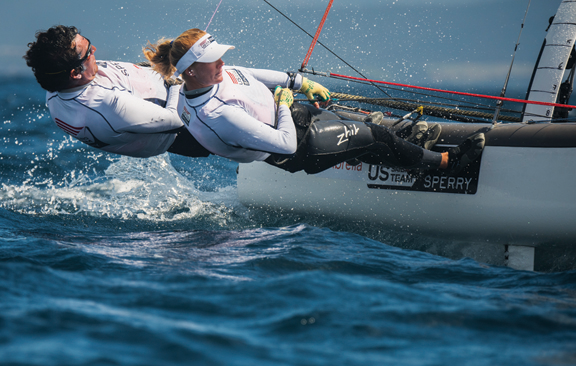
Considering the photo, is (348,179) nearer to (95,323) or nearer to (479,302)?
(479,302)

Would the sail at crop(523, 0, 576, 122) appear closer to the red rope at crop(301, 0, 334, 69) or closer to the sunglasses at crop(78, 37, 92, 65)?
the red rope at crop(301, 0, 334, 69)

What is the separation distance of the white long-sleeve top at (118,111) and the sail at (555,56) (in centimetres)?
300

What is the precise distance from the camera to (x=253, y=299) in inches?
71.3

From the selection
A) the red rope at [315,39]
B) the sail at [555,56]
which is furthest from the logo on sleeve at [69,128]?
the sail at [555,56]

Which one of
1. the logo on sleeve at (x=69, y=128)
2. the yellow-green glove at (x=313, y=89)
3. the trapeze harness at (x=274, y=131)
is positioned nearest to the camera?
the trapeze harness at (x=274, y=131)

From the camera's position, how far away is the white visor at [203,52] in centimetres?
249

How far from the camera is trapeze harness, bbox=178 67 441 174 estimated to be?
2.61 meters

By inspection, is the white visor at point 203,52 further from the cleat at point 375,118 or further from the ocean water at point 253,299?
the cleat at point 375,118

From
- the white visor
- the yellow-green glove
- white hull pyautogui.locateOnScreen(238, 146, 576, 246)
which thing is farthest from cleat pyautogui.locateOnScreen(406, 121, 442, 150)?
the white visor

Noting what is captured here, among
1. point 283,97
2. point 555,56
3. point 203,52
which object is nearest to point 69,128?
point 203,52

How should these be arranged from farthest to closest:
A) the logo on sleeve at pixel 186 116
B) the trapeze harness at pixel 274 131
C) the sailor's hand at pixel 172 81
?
1. the sailor's hand at pixel 172 81
2. the logo on sleeve at pixel 186 116
3. the trapeze harness at pixel 274 131

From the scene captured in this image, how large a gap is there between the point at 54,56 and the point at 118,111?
0.44m

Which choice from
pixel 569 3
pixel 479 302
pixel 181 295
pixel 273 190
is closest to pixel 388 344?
pixel 479 302

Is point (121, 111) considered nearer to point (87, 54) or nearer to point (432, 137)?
point (87, 54)
